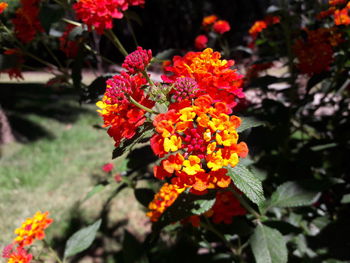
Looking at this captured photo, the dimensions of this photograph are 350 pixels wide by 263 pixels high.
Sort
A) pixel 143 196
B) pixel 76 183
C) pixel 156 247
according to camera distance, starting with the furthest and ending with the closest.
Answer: pixel 76 183 < pixel 156 247 < pixel 143 196

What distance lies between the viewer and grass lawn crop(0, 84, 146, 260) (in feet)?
8.73

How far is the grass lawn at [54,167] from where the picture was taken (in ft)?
8.73

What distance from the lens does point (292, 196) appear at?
1394 millimetres

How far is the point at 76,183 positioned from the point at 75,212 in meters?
0.50

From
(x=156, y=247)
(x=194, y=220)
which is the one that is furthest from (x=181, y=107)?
(x=156, y=247)

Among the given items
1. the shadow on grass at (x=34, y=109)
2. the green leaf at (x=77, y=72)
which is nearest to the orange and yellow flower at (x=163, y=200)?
the green leaf at (x=77, y=72)

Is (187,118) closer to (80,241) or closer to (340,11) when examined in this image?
(80,241)

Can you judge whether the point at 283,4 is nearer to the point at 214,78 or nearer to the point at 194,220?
the point at 214,78

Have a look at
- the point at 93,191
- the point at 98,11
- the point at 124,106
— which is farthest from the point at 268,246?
the point at 98,11

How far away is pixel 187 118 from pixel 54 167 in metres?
3.02

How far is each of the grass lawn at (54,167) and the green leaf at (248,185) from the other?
5.09 feet

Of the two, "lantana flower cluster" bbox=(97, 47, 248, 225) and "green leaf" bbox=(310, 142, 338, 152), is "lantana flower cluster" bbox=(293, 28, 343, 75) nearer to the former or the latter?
"green leaf" bbox=(310, 142, 338, 152)

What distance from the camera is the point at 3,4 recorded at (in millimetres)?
1513

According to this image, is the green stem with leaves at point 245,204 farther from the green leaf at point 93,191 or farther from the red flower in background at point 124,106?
the green leaf at point 93,191
